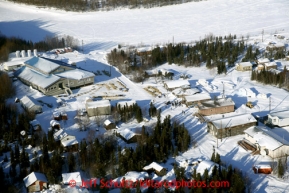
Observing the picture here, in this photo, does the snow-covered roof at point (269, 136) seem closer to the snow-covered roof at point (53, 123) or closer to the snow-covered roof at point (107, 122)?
the snow-covered roof at point (107, 122)

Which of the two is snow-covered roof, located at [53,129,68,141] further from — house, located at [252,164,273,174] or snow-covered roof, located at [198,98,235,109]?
house, located at [252,164,273,174]

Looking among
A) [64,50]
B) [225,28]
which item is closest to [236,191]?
[64,50]

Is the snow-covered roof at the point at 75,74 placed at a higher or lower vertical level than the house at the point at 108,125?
higher

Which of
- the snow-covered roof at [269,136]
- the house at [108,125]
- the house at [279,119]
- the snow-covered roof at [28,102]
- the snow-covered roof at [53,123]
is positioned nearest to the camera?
the snow-covered roof at [269,136]

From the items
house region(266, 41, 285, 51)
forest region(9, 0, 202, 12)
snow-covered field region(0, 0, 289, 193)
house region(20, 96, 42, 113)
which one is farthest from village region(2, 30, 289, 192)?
forest region(9, 0, 202, 12)

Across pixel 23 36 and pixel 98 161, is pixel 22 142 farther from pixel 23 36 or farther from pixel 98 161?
pixel 23 36

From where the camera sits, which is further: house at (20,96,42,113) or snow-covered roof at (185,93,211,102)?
snow-covered roof at (185,93,211,102)

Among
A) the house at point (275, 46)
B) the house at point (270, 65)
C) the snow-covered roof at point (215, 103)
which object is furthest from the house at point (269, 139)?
the house at point (275, 46)
